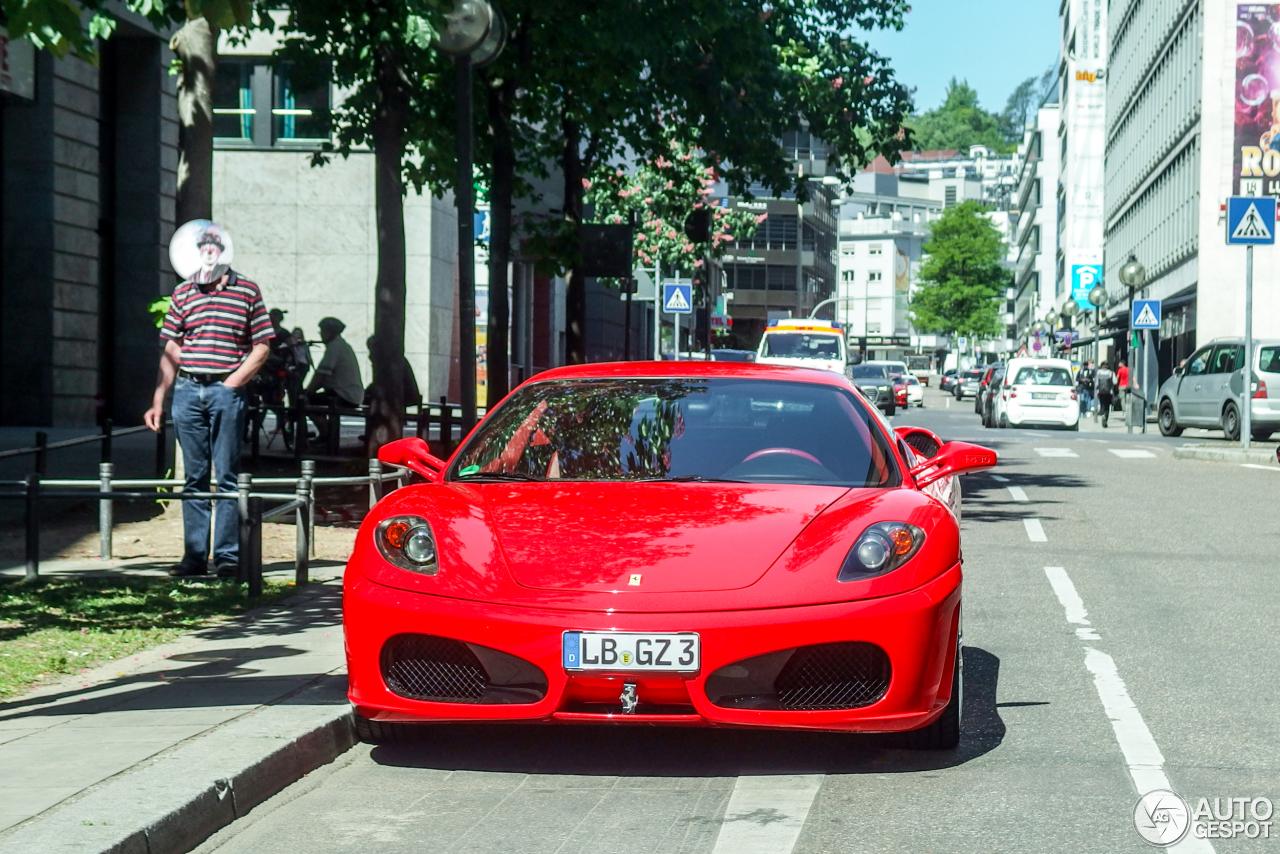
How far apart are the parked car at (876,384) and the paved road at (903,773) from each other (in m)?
36.4

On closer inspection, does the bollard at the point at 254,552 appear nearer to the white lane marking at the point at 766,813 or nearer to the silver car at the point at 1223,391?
the white lane marking at the point at 766,813

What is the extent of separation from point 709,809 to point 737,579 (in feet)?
2.26

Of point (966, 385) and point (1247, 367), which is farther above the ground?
point (966, 385)

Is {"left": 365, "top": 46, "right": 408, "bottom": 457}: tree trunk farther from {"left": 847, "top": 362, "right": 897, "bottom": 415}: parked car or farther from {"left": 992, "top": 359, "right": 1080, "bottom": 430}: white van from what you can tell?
{"left": 847, "top": 362, "right": 897, "bottom": 415}: parked car

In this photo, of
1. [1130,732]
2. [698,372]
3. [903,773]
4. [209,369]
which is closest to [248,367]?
[209,369]

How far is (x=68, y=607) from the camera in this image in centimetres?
830

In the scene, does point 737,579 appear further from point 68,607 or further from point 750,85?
point 750,85

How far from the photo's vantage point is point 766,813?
487 centimetres

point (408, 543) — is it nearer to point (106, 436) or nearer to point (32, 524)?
point (32, 524)

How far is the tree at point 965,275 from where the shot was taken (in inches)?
4525

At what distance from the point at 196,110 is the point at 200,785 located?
899 centimetres

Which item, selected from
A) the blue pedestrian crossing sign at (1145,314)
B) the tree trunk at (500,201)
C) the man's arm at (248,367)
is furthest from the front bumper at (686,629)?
the blue pedestrian crossing sign at (1145,314)

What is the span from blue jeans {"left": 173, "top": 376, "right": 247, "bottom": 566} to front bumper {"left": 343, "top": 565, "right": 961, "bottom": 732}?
13.9 ft

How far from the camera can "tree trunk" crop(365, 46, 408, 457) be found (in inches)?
631
